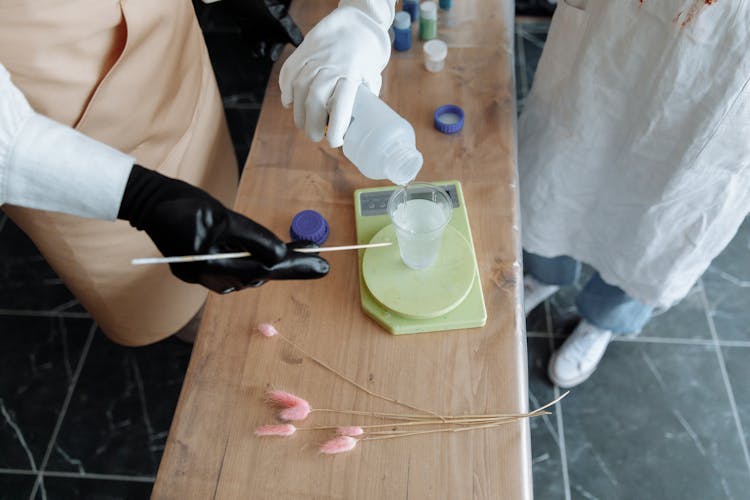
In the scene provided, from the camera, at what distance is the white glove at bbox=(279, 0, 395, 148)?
3.31ft

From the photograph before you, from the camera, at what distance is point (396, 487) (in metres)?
0.86

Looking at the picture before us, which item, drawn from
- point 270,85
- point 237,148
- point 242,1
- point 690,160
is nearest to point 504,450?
point 690,160

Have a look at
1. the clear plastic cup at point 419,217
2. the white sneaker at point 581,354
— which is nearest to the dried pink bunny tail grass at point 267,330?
the clear plastic cup at point 419,217

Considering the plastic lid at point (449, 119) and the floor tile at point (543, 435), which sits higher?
the plastic lid at point (449, 119)

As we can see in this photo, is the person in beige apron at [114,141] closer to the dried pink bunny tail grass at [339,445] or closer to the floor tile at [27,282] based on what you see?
the dried pink bunny tail grass at [339,445]

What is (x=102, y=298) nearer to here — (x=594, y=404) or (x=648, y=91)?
(x=648, y=91)

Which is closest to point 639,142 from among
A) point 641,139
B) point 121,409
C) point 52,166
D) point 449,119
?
point 641,139

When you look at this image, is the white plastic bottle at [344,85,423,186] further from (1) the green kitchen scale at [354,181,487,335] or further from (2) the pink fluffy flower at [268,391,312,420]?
(2) the pink fluffy flower at [268,391,312,420]

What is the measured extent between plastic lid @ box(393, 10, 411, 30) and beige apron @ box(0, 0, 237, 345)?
451 millimetres

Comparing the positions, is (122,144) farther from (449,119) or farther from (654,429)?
(654,429)

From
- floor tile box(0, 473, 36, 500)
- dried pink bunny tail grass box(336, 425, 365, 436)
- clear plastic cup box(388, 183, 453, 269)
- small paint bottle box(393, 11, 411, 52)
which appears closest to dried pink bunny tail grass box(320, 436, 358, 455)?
dried pink bunny tail grass box(336, 425, 365, 436)

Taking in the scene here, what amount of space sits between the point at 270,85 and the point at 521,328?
0.78 meters

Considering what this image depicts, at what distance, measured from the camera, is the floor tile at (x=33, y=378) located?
5.74ft

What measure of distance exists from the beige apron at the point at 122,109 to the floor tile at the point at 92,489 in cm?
46
